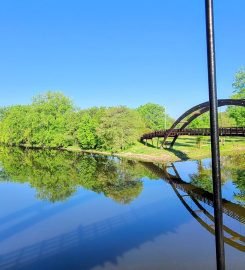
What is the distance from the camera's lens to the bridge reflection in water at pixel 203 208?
67.2ft

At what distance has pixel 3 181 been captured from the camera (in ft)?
151

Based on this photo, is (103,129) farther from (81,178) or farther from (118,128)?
(81,178)

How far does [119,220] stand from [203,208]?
7565mm

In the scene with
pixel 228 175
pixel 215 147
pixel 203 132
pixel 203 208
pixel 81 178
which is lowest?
pixel 203 208

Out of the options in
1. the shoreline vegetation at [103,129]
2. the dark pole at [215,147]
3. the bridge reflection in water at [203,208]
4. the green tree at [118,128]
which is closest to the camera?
the dark pole at [215,147]

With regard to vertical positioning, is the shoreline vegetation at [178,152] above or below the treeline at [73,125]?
below

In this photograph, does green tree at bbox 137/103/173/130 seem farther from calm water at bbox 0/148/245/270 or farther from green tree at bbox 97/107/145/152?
calm water at bbox 0/148/245/270

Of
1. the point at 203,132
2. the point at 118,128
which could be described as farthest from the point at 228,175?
the point at 118,128

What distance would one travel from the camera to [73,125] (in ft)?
301

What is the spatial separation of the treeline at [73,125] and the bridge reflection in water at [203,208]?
3113 cm

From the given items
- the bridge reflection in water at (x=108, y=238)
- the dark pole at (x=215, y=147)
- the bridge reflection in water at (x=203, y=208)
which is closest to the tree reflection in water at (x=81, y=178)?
the bridge reflection in water at (x=203, y=208)

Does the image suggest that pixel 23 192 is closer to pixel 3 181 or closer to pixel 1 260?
pixel 3 181

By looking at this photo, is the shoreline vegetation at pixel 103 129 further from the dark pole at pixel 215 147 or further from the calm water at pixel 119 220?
the dark pole at pixel 215 147

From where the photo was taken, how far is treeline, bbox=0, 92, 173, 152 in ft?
241
